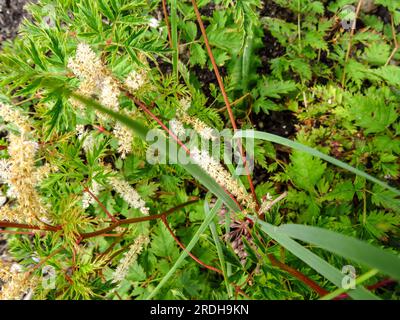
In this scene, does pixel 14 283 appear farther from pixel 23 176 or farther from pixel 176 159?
pixel 176 159

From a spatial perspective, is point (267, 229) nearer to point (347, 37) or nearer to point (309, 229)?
point (309, 229)

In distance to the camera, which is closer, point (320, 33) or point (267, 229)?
point (267, 229)

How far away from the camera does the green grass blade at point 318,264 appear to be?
0.95 meters

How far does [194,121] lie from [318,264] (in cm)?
74

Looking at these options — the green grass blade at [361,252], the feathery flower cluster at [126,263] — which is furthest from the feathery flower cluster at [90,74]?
the green grass blade at [361,252]

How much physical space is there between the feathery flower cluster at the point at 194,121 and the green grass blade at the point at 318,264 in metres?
0.41

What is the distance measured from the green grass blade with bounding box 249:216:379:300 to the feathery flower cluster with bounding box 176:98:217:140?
0.41 meters

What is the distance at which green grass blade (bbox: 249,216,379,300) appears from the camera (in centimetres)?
95

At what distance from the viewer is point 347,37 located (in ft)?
7.60

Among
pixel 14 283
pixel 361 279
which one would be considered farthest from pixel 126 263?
pixel 361 279

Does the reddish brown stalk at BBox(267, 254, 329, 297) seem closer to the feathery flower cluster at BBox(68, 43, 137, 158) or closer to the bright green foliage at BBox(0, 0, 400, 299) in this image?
the bright green foliage at BBox(0, 0, 400, 299)

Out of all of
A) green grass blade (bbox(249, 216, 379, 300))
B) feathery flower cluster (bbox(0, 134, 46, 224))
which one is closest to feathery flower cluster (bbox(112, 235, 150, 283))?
feathery flower cluster (bbox(0, 134, 46, 224))
